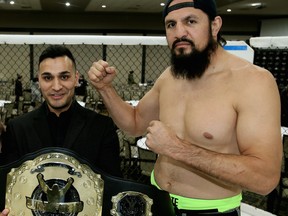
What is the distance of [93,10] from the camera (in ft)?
35.7

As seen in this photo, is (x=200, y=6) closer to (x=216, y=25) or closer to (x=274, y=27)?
(x=216, y=25)

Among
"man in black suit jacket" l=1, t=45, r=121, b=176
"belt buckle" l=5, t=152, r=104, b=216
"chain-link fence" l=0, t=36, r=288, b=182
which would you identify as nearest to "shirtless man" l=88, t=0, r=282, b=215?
"man in black suit jacket" l=1, t=45, r=121, b=176

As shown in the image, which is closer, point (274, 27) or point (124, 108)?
point (124, 108)

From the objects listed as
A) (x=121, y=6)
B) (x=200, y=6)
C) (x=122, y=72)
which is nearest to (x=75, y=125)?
(x=200, y=6)

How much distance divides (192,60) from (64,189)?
24.9 inches

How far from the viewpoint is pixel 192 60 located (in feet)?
4.15

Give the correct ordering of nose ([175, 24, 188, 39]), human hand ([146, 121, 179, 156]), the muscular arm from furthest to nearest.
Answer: the muscular arm, nose ([175, 24, 188, 39]), human hand ([146, 121, 179, 156])

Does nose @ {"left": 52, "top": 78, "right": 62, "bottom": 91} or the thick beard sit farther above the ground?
the thick beard

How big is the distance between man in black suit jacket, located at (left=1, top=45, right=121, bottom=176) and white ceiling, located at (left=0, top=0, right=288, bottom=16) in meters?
7.73

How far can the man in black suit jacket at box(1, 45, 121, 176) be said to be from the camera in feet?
4.28

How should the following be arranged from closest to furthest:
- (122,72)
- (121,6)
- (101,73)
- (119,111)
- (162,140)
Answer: (162,140) < (101,73) < (119,111) < (121,6) < (122,72)

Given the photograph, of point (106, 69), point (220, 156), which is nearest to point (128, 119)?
point (106, 69)

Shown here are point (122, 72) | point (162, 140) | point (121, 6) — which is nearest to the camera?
point (162, 140)

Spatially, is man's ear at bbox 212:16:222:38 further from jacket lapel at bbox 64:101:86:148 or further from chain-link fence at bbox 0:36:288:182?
chain-link fence at bbox 0:36:288:182
